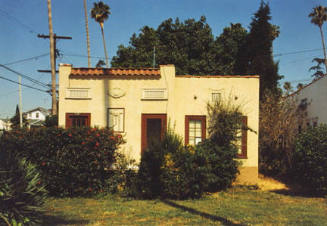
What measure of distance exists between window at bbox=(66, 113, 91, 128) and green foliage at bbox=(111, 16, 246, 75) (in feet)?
38.1

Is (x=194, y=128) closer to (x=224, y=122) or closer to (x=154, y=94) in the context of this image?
(x=224, y=122)

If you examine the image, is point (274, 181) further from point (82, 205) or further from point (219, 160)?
point (82, 205)

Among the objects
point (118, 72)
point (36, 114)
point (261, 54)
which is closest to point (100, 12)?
point (261, 54)

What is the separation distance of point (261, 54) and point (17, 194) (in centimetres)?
1720

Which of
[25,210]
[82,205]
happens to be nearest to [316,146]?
[82,205]

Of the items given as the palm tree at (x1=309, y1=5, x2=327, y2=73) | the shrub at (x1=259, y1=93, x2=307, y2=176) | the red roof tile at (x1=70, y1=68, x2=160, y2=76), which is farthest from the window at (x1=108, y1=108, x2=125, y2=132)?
the palm tree at (x1=309, y1=5, x2=327, y2=73)

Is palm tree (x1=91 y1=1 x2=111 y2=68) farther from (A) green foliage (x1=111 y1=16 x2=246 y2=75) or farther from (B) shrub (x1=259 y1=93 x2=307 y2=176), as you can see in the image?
(B) shrub (x1=259 y1=93 x2=307 y2=176)

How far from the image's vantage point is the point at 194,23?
74.9 ft

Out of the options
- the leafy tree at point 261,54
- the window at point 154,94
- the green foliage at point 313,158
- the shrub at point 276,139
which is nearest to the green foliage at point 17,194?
the window at point 154,94

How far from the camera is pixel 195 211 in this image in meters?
6.88

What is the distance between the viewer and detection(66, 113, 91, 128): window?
10383 mm

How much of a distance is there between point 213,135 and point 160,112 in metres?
2.30

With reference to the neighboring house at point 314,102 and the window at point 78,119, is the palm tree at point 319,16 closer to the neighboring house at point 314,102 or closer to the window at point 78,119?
the neighboring house at point 314,102

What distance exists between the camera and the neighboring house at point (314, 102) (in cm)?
1271
